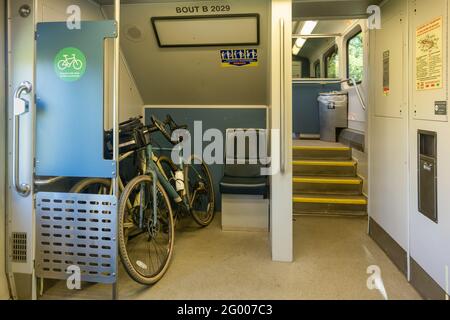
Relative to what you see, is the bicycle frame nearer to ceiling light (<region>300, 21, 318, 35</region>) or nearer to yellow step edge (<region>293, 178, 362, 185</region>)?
yellow step edge (<region>293, 178, 362, 185</region>)

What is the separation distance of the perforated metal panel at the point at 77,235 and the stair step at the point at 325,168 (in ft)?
9.78

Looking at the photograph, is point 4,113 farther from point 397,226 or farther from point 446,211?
point 397,226

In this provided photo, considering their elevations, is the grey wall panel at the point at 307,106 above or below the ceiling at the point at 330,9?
below

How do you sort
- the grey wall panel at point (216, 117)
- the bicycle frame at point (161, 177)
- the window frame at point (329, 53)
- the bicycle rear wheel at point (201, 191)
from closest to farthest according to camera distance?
the bicycle frame at point (161, 177) → the bicycle rear wheel at point (201, 191) → the grey wall panel at point (216, 117) → the window frame at point (329, 53)

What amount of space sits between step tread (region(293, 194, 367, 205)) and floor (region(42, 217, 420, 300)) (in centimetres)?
58

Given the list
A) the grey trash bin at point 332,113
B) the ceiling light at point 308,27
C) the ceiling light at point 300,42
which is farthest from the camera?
the ceiling light at point 300,42

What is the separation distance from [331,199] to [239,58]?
6.62 feet

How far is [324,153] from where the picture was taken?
4.71 meters

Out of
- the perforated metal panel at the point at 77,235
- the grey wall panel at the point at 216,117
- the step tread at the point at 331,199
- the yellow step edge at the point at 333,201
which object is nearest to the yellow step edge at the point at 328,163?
the step tread at the point at 331,199

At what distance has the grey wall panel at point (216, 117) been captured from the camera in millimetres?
4055

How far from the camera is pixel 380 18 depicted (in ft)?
10.1

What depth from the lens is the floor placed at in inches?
90.5

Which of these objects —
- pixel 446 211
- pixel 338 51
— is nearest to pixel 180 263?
pixel 446 211

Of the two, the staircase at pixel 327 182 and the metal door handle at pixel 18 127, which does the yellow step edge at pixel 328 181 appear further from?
the metal door handle at pixel 18 127
